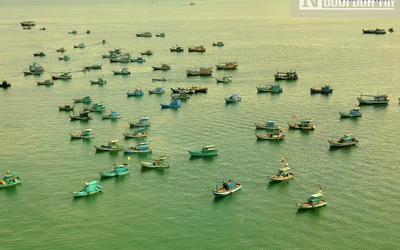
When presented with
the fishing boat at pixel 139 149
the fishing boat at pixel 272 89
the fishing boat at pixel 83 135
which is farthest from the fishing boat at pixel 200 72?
the fishing boat at pixel 139 149

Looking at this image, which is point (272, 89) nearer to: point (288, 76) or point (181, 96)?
point (288, 76)

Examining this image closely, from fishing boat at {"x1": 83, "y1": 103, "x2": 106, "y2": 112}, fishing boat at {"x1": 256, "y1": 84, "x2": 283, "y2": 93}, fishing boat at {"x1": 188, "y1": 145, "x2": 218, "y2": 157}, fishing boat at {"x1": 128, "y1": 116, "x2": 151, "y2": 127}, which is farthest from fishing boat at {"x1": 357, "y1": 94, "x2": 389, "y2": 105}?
fishing boat at {"x1": 83, "y1": 103, "x2": 106, "y2": 112}

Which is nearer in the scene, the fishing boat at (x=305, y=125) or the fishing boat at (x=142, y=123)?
the fishing boat at (x=305, y=125)

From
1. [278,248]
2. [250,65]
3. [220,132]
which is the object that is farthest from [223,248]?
[250,65]

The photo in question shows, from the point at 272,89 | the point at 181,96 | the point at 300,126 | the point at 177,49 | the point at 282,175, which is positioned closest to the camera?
the point at 282,175

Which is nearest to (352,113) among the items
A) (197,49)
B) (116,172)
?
(116,172)

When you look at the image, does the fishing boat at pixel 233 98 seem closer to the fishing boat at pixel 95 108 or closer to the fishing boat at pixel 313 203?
the fishing boat at pixel 95 108
